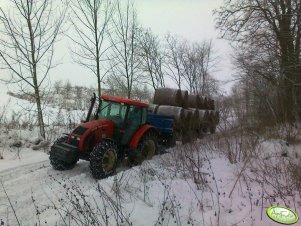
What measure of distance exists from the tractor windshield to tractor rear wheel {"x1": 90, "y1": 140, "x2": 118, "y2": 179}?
90cm

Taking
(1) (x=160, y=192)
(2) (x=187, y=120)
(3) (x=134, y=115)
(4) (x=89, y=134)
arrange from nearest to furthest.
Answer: (1) (x=160, y=192) < (4) (x=89, y=134) < (3) (x=134, y=115) < (2) (x=187, y=120)

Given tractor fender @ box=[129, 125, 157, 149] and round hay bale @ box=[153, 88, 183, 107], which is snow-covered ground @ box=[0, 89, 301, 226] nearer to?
tractor fender @ box=[129, 125, 157, 149]

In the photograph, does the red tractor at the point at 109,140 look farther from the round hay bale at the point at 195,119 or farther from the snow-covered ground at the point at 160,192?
the round hay bale at the point at 195,119

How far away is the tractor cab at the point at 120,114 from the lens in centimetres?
801

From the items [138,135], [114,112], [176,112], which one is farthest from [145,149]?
[176,112]

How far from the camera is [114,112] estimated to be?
8.12 meters

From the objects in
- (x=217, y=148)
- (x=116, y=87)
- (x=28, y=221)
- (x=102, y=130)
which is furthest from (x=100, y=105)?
(x=116, y=87)

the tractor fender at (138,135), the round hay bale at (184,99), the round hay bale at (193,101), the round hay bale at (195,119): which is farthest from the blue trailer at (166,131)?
the round hay bale at (193,101)

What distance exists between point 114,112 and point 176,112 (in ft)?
14.0

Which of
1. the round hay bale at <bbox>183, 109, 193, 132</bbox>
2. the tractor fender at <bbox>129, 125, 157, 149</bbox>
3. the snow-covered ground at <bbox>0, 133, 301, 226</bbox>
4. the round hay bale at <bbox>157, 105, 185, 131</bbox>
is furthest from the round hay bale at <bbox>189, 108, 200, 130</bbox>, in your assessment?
the snow-covered ground at <bbox>0, 133, 301, 226</bbox>

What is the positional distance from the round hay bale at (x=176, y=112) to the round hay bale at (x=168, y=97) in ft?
1.43

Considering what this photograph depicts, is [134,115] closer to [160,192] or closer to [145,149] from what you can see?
[145,149]

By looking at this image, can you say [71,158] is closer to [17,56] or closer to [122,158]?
[122,158]

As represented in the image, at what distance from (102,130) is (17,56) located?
4883 mm
